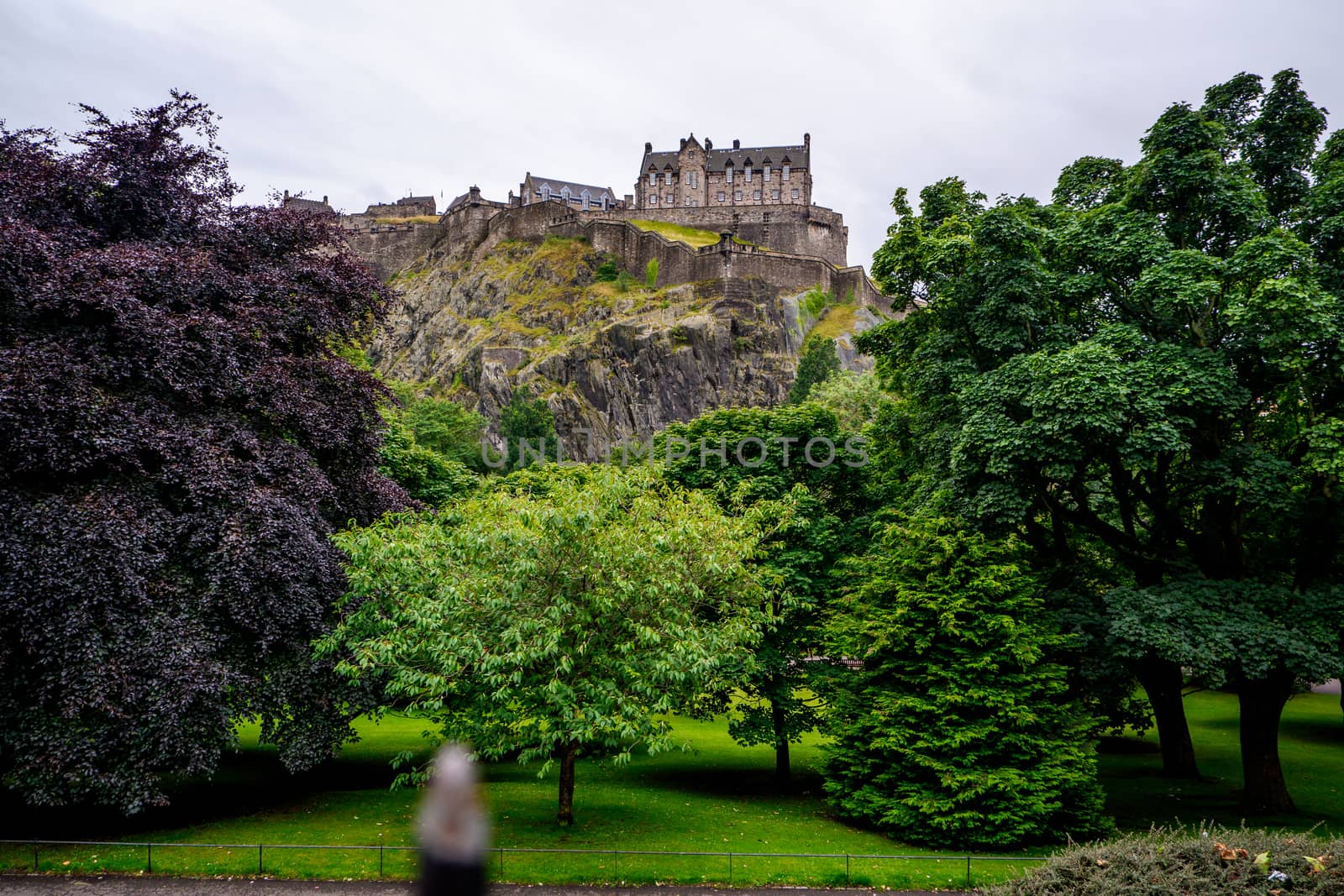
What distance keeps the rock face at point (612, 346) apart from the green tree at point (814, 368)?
914 centimetres

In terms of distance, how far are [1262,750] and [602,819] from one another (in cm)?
Answer: 1542

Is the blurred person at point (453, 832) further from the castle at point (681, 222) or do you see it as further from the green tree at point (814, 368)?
the castle at point (681, 222)

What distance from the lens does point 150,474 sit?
1939cm

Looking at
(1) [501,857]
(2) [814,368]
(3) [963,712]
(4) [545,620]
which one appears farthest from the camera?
(2) [814,368]

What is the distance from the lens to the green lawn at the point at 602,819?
59.4 feet

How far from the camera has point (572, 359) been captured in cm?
8519

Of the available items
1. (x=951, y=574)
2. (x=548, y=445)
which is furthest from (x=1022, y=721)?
(x=548, y=445)

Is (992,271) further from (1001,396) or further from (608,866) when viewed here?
(608,866)

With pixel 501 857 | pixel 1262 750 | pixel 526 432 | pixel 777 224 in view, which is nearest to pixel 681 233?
pixel 777 224

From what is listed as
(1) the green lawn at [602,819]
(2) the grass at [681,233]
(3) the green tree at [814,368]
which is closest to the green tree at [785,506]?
(1) the green lawn at [602,819]

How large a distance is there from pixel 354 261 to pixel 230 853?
14.0 m

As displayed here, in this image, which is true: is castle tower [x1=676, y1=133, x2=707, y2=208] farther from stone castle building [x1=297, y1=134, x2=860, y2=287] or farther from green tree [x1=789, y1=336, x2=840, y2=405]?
green tree [x1=789, y1=336, x2=840, y2=405]

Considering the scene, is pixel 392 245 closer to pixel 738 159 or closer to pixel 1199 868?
pixel 738 159

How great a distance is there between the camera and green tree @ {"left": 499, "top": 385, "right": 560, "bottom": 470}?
66.2 meters
